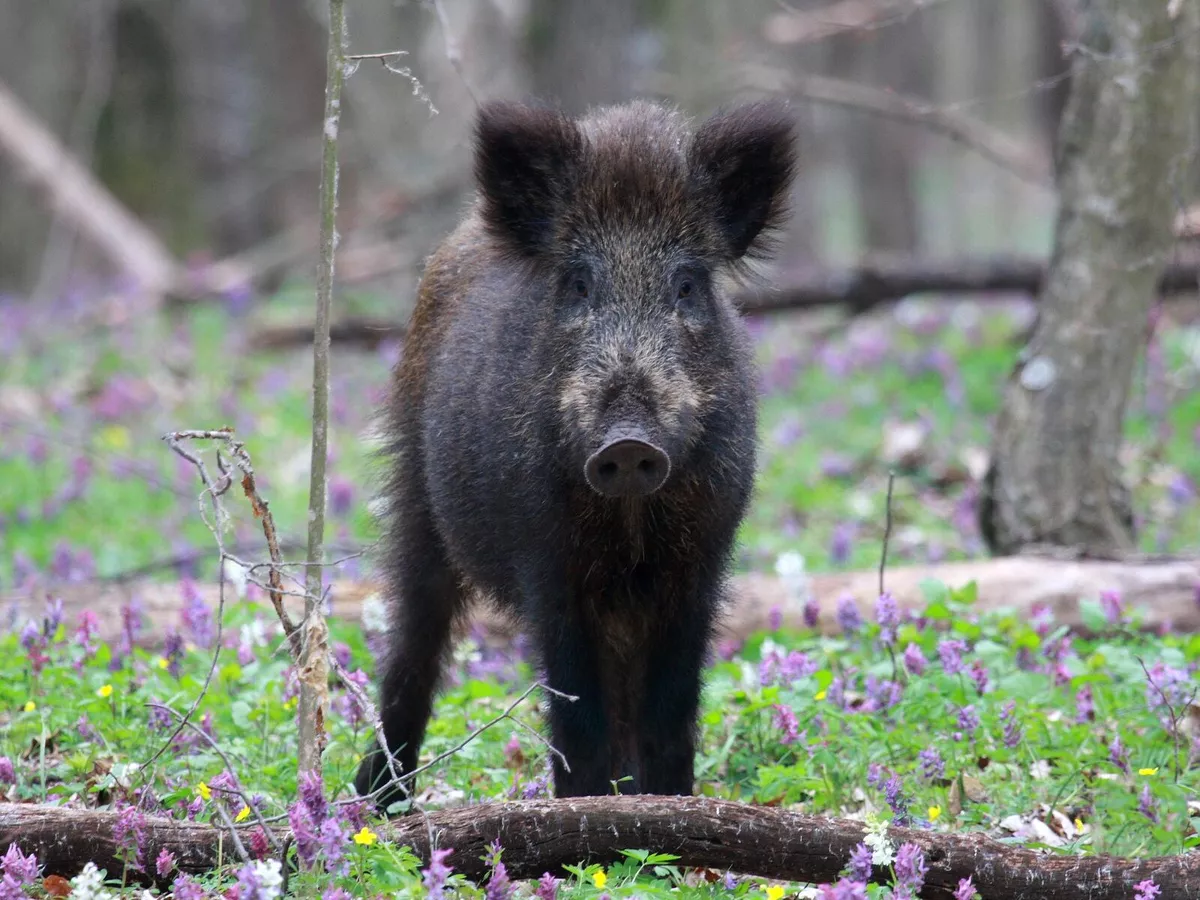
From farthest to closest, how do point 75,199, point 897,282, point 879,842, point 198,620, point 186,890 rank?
point 75,199, point 897,282, point 198,620, point 879,842, point 186,890

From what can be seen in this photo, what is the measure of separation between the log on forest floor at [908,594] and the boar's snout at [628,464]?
2181 millimetres

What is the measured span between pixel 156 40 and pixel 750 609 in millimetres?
14334

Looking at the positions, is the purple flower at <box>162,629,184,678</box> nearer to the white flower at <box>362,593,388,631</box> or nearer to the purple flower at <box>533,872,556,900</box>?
the white flower at <box>362,593,388,631</box>

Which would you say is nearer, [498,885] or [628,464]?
[498,885]

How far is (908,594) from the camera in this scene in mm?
6543

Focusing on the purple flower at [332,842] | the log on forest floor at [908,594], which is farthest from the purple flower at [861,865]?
the log on forest floor at [908,594]

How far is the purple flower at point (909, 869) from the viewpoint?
10.8ft

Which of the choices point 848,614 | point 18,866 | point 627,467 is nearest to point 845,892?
point 627,467

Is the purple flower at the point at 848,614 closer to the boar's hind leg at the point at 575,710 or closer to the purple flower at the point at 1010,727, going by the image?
the purple flower at the point at 1010,727

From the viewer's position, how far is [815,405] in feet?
37.8

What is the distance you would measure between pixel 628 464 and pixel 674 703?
992mm

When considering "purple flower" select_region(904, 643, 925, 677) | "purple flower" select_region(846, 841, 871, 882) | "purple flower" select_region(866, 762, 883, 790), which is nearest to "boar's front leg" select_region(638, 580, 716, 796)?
"purple flower" select_region(866, 762, 883, 790)

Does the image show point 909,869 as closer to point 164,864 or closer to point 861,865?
point 861,865

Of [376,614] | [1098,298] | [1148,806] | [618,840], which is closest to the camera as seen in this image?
[618,840]
